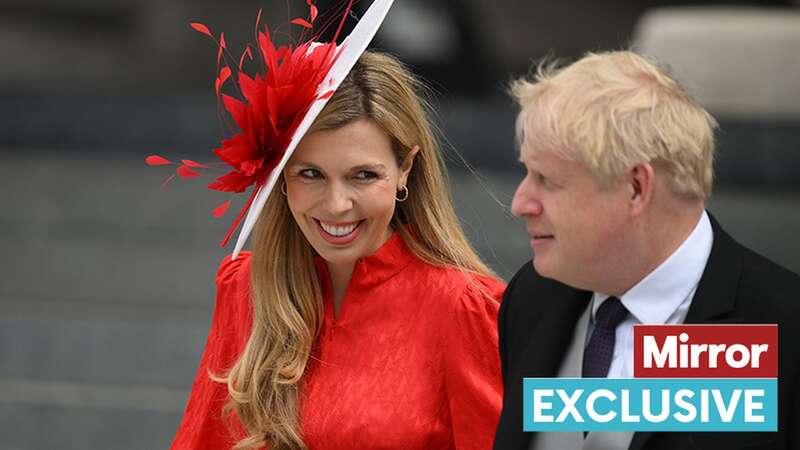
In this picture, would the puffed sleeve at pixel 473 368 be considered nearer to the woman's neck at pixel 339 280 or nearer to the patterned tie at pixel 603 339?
the woman's neck at pixel 339 280

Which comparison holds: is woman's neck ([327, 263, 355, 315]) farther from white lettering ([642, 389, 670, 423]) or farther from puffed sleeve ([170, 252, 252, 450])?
white lettering ([642, 389, 670, 423])

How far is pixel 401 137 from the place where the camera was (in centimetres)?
293

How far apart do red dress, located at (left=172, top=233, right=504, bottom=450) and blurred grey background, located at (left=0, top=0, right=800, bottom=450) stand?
2.21m

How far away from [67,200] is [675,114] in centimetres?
693

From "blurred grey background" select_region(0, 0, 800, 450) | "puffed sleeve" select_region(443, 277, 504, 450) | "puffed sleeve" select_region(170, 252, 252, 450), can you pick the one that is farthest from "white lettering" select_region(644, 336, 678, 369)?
"blurred grey background" select_region(0, 0, 800, 450)

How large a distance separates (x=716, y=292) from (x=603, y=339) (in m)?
0.20

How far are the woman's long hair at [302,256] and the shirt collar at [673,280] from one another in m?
0.88

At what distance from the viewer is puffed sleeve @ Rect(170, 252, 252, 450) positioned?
310 centimetres

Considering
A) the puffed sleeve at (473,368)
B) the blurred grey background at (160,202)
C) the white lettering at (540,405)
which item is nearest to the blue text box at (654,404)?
the white lettering at (540,405)

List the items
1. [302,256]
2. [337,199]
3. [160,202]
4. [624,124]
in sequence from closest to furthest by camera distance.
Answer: [624,124]
[337,199]
[302,256]
[160,202]

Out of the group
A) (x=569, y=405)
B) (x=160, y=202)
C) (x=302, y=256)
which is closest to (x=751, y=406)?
(x=569, y=405)

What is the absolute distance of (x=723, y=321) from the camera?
213 cm

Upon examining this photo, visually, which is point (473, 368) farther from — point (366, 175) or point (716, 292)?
point (716, 292)

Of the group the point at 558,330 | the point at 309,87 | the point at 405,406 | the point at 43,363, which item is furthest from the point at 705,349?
the point at 43,363
